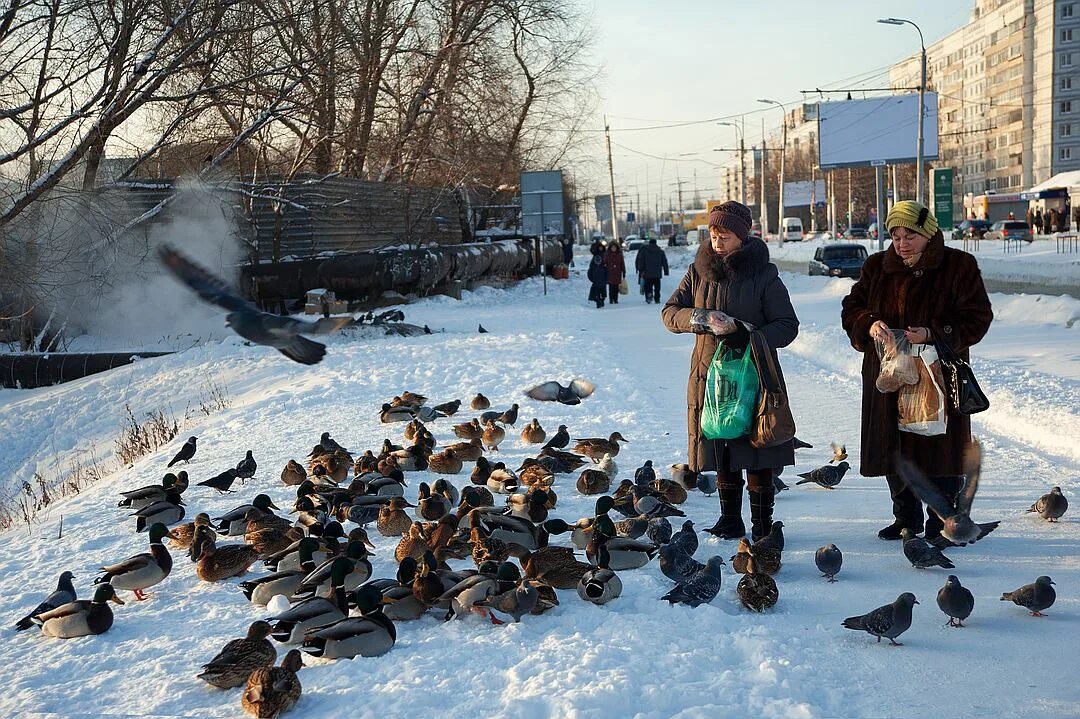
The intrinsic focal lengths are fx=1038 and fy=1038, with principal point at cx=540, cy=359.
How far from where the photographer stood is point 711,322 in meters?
5.73

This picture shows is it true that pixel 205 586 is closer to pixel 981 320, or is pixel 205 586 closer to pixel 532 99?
pixel 981 320

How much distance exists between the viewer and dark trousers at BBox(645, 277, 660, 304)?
27.1 metres

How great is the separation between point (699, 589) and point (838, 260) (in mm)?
35023

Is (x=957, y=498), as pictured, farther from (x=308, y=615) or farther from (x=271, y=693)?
(x=271, y=693)

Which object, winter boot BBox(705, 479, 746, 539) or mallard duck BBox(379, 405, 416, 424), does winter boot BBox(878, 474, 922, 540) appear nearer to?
winter boot BBox(705, 479, 746, 539)

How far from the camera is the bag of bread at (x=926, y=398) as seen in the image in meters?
5.60

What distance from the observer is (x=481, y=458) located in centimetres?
821

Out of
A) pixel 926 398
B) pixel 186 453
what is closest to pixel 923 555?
pixel 926 398

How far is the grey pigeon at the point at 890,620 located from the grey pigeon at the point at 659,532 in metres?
1.51

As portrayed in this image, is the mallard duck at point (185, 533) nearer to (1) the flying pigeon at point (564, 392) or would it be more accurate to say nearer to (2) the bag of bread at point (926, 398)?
(2) the bag of bread at point (926, 398)

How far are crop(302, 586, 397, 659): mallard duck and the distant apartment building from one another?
95.4 m

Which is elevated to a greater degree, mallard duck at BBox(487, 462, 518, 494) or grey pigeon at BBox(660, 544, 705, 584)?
grey pigeon at BBox(660, 544, 705, 584)

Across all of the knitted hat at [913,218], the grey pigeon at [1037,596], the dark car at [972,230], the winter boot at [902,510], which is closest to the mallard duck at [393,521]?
the winter boot at [902,510]

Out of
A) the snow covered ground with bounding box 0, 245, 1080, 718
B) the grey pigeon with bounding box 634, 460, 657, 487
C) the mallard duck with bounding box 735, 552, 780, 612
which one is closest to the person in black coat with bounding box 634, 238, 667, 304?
the snow covered ground with bounding box 0, 245, 1080, 718
